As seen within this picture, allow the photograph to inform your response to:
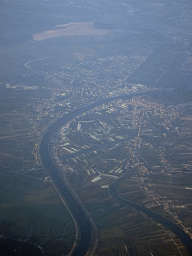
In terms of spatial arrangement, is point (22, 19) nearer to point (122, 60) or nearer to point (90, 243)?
point (122, 60)

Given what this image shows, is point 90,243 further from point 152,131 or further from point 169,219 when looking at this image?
point 152,131

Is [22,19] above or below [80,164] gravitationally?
above

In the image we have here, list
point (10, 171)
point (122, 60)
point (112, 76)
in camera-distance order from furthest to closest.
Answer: point (122, 60)
point (112, 76)
point (10, 171)

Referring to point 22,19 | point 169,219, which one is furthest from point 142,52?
point 169,219

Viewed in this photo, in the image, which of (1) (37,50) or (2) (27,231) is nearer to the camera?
(2) (27,231)

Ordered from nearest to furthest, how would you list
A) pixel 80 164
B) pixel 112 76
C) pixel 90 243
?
pixel 90 243, pixel 80 164, pixel 112 76

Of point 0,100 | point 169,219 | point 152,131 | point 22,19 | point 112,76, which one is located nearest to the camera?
point 169,219

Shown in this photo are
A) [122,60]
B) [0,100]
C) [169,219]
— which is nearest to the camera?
[169,219]

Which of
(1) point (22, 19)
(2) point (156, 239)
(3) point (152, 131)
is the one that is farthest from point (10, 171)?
(1) point (22, 19)

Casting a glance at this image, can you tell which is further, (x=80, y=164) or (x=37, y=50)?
(x=37, y=50)
